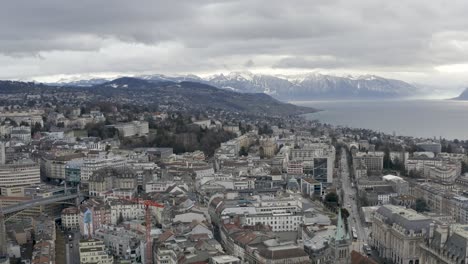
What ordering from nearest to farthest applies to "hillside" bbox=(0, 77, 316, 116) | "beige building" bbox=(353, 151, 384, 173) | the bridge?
1. the bridge
2. "beige building" bbox=(353, 151, 384, 173)
3. "hillside" bbox=(0, 77, 316, 116)

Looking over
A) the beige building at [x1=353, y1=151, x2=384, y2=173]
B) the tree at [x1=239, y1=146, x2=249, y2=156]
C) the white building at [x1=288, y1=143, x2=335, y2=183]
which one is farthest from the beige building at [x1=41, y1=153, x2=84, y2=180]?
the beige building at [x1=353, y1=151, x2=384, y2=173]

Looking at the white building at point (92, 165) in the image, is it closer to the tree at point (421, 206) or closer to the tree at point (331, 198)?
the tree at point (331, 198)

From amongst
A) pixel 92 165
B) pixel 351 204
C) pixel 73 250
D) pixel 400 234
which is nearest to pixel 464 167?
pixel 351 204

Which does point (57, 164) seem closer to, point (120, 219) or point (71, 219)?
point (71, 219)

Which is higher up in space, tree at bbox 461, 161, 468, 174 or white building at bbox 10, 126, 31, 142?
white building at bbox 10, 126, 31, 142

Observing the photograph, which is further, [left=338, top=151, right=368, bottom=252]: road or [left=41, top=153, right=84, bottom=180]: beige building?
[left=41, top=153, right=84, bottom=180]: beige building

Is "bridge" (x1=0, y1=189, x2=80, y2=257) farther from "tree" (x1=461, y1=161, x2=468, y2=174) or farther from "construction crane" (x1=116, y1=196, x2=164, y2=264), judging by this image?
"tree" (x1=461, y1=161, x2=468, y2=174)

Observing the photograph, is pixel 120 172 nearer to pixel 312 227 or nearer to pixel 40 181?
pixel 40 181
